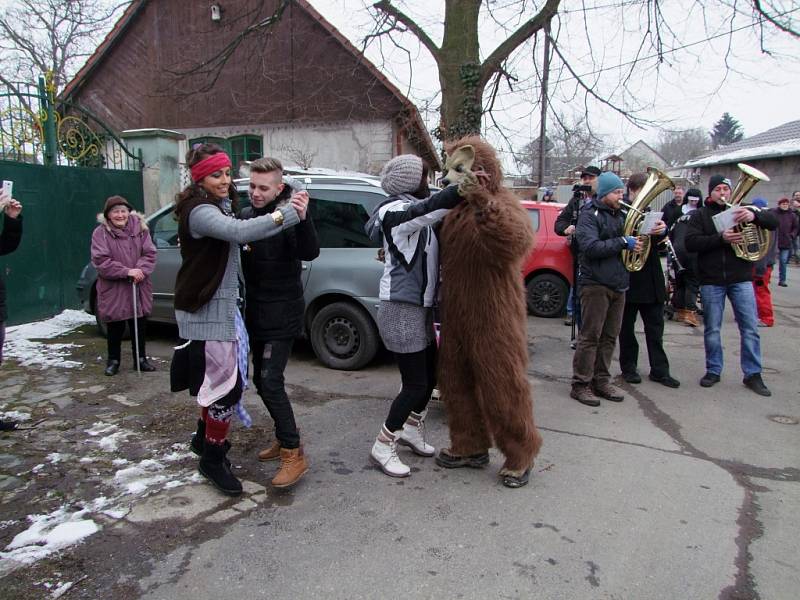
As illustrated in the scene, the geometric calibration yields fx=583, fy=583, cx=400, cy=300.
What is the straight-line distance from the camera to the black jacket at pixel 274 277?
3.25m

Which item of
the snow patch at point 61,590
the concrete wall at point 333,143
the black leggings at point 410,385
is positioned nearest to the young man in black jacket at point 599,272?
the black leggings at point 410,385

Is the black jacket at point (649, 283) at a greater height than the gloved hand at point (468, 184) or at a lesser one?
lesser

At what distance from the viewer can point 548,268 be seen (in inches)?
339

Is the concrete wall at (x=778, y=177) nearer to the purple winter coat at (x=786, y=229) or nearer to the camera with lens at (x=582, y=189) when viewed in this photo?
the purple winter coat at (x=786, y=229)

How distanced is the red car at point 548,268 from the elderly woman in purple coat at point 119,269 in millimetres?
5220

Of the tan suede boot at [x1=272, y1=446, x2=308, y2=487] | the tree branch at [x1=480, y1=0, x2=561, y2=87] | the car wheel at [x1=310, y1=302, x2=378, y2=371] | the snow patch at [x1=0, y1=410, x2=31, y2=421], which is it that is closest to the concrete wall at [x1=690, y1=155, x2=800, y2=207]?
the tree branch at [x1=480, y1=0, x2=561, y2=87]

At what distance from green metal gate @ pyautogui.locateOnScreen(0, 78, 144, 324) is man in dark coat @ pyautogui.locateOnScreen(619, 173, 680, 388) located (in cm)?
722

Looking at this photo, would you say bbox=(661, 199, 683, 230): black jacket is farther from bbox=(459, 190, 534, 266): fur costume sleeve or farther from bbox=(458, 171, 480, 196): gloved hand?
bbox=(458, 171, 480, 196): gloved hand

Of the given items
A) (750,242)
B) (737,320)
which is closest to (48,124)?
(750,242)

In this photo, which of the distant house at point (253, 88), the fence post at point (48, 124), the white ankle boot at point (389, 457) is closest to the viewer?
the white ankle boot at point (389, 457)

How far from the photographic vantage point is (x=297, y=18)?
571 inches

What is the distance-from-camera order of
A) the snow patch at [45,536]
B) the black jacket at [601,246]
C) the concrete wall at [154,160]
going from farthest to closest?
the concrete wall at [154,160], the black jacket at [601,246], the snow patch at [45,536]

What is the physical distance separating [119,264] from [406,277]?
3497 mm

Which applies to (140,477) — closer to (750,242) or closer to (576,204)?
(750,242)
